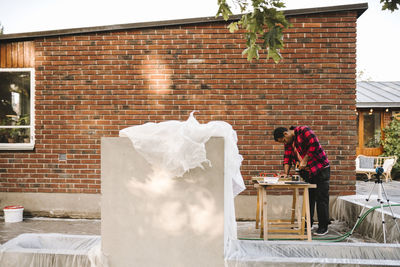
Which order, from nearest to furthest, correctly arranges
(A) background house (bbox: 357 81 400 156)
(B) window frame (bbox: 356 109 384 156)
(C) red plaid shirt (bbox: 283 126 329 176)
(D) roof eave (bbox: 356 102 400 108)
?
(C) red plaid shirt (bbox: 283 126 329 176) → (D) roof eave (bbox: 356 102 400 108) → (A) background house (bbox: 357 81 400 156) → (B) window frame (bbox: 356 109 384 156)

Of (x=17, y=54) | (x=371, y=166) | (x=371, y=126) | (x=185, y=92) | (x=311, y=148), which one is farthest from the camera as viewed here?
(x=371, y=126)

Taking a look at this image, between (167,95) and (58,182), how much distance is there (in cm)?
289

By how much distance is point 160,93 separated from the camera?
19.7 ft

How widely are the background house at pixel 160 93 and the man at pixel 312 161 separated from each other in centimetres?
92

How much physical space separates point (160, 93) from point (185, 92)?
1.67 feet

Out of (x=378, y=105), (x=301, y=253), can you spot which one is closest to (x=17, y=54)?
(x=301, y=253)

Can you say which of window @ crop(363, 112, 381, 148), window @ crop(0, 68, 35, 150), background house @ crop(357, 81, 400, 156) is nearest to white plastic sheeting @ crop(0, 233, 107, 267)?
window @ crop(0, 68, 35, 150)

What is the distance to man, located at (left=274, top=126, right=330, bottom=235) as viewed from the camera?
476 cm

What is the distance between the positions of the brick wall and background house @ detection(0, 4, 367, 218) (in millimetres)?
20

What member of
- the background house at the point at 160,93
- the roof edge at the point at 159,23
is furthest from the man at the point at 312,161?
the roof edge at the point at 159,23

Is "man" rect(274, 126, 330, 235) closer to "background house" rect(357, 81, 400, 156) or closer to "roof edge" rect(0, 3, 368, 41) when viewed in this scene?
"roof edge" rect(0, 3, 368, 41)

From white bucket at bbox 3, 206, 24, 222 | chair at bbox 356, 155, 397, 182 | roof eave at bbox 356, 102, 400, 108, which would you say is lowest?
white bucket at bbox 3, 206, 24, 222

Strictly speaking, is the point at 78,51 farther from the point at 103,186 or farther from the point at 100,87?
the point at 103,186

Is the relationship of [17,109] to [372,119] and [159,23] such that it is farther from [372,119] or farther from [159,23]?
[372,119]
